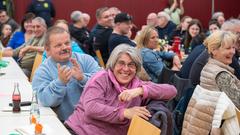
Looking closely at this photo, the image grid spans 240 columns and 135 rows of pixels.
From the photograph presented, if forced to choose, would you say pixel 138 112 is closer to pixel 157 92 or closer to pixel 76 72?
pixel 157 92

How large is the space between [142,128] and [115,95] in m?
0.70

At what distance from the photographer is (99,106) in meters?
3.42

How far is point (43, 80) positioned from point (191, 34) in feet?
17.1

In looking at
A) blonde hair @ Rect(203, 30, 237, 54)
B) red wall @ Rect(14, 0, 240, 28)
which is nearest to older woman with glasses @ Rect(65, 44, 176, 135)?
blonde hair @ Rect(203, 30, 237, 54)

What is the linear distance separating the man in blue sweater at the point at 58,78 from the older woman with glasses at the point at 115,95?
320 millimetres

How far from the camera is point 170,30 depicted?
36.1ft

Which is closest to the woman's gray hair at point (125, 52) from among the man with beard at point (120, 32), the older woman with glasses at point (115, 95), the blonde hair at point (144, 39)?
the older woman with glasses at point (115, 95)

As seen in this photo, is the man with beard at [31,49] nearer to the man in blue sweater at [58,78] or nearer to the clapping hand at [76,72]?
the man in blue sweater at [58,78]

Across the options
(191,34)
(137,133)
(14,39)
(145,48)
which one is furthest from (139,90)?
(191,34)

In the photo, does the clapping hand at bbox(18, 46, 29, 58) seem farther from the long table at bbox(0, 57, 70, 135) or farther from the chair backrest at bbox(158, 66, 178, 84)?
the chair backrest at bbox(158, 66, 178, 84)

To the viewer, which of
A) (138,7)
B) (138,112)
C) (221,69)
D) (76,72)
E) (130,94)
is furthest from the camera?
(138,7)

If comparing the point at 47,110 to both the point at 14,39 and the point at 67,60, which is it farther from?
the point at 14,39

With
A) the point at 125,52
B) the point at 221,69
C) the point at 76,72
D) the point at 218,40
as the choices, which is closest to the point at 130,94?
the point at 125,52

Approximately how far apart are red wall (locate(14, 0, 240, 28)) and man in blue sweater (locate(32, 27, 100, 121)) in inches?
369
